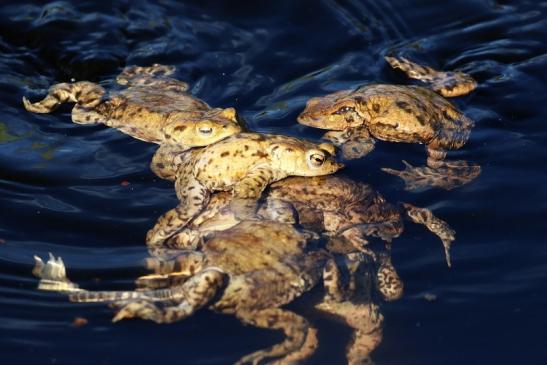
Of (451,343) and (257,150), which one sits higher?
(257,150)

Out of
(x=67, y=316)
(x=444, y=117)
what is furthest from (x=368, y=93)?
(x=67, y=316)

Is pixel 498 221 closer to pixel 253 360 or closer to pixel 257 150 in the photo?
pixel 257 150

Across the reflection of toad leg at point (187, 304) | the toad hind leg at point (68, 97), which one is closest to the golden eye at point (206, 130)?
the toad hind leg at point (68, 97)

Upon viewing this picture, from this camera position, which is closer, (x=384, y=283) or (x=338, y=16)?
(x=384, y=283)

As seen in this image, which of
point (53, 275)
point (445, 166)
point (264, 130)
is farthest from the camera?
point (264, 130)

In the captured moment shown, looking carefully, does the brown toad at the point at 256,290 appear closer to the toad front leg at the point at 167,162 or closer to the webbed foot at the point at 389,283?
the webbed foot at the point at 389,283

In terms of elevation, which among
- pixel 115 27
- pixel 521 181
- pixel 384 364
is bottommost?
pixel 384 364

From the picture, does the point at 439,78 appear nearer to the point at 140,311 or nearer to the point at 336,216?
the point at 336,216

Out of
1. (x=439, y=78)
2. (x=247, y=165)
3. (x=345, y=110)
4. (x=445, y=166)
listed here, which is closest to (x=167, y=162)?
(x=247, y=165)
